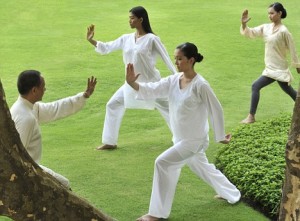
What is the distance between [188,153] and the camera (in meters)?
5.75

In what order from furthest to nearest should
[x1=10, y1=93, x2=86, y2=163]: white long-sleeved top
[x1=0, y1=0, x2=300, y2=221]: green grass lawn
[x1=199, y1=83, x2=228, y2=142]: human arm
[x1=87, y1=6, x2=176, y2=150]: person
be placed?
[x1=87, y1=6, x2=176, y2=150]: person, [x1=0, y1=0, x2=300, y2=221]: green grass lawn, [x1=199, y1=83, x2=228, y2=142]: human arm, [x1=10, y1=93, x2=86, y2=163]: white long-sleeved top

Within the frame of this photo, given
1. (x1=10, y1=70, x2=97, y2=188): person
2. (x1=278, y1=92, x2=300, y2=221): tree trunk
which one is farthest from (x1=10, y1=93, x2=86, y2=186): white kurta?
(x1=278, y1=92, x2=300, y2=221): tree trunk

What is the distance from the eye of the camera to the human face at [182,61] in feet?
18.4

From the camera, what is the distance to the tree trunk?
3.67 meters

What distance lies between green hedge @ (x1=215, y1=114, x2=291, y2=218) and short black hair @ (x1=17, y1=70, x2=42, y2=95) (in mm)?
2514

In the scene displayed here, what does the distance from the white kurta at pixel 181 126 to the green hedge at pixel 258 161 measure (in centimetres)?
83

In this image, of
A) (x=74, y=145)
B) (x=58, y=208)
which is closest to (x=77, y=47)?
(x=74, y=145)

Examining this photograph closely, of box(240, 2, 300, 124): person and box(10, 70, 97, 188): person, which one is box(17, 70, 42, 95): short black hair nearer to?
box(10, 70, 97, 188): person

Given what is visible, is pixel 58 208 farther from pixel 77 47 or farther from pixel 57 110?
pixel 77 47

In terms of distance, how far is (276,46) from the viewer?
8.38 meters

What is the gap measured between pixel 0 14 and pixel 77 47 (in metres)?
4.00

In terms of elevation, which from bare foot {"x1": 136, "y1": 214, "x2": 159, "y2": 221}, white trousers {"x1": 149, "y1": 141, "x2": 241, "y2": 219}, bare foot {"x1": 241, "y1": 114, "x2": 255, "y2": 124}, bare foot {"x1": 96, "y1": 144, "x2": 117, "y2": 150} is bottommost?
bare foot {"x1": 136, "y1": 214, "x2": 159, "y2": 221}

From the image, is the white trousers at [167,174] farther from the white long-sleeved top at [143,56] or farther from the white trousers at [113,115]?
the white trousers at [113,115]

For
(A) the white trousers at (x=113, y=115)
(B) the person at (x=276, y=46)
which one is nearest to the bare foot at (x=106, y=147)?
(A) the white trousers at (x=113, y=115)
